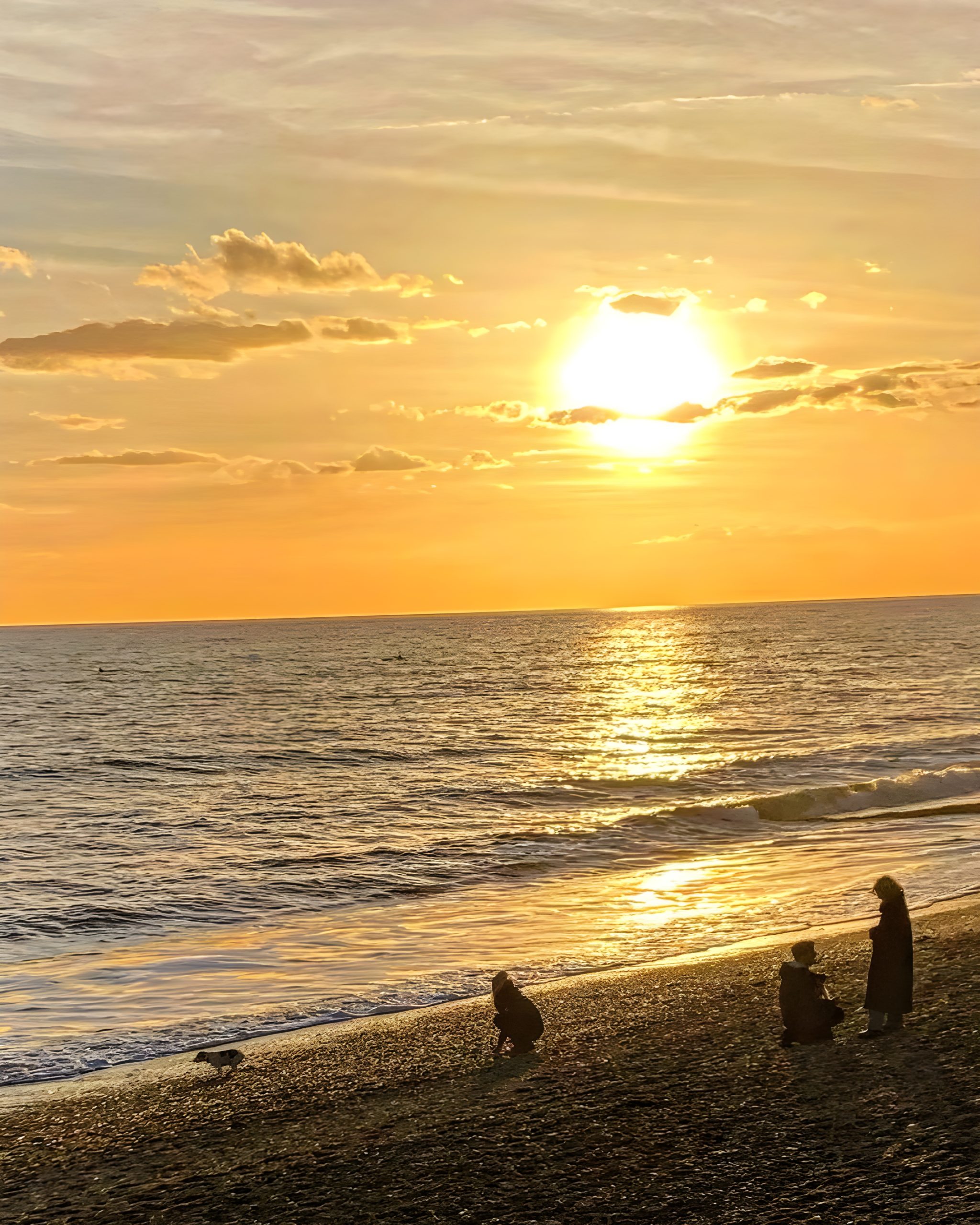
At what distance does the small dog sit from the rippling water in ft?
3.86

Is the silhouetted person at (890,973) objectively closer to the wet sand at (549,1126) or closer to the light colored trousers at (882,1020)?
the light colored trousers at (882,1020)

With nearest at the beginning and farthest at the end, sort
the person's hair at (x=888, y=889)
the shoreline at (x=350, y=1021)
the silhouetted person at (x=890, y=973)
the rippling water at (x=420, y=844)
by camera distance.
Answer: the person's hair at (x=888, y=889), the silhouetted person at (x=890, y=973), the shoreline at (x=350, y=1021), the rippling water at (x=420, y=844)

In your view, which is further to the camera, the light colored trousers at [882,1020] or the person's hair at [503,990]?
the person's hair at [503,990]

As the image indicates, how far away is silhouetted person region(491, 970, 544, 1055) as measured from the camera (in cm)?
1243

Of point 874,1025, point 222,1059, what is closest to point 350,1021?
point 222,1059

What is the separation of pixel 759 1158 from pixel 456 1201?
2.46 m

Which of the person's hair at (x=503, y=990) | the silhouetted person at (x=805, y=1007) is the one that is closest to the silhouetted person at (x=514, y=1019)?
the person's hair at (x=503, y=990)

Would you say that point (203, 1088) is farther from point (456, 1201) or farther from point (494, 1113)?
point (456, 1201)

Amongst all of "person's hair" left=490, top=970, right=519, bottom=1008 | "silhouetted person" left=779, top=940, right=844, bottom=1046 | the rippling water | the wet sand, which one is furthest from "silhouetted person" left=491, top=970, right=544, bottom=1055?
the rippling water

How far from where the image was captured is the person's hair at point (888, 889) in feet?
37.9

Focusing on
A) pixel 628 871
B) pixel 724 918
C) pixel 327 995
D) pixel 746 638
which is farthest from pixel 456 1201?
pixel 746 638

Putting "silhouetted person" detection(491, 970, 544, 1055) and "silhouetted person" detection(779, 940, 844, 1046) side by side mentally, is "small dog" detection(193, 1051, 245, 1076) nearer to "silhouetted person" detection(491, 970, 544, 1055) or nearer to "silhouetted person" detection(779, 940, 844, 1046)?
"silhouetted person" detection(491, 970, 544, 1055)

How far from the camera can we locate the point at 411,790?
40.0 meters

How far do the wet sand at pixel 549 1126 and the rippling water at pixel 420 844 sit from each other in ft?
7.30
